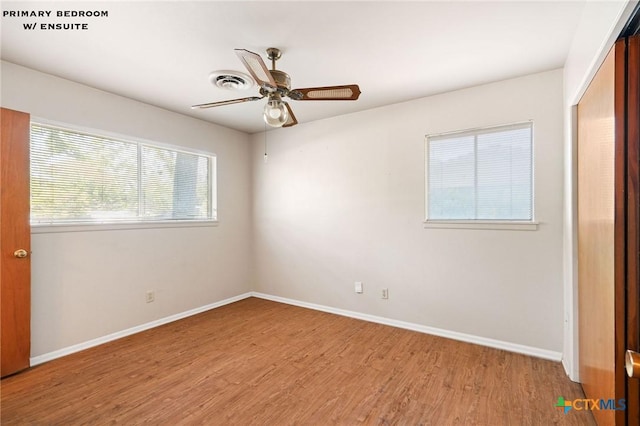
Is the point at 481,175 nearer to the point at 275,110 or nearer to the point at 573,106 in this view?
the point at 573,106

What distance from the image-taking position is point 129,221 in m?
3.33

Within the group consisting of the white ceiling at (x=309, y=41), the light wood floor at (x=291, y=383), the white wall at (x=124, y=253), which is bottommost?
the light wood floor at (x=291, y=383)

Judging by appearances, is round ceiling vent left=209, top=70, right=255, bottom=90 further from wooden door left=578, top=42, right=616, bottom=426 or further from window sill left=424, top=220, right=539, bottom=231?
window sill left=424, top=220, right=539, bottom=231

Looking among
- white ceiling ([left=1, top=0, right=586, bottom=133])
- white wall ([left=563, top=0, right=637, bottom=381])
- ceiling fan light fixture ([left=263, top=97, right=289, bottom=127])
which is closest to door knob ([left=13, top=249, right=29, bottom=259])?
white ceiling ([left=1, top=0, right=586, bottom=133])

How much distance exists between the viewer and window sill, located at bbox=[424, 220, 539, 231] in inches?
108

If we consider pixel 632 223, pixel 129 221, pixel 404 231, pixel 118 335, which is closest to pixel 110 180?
pixel 129 221

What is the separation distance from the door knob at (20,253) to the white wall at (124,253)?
0.46 ft

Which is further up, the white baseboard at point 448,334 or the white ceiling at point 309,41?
the white ceiling at point 309,41

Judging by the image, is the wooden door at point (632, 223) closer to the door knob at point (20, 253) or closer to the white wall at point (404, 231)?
the white wall at point (404, 231)

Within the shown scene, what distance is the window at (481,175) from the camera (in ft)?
9.21

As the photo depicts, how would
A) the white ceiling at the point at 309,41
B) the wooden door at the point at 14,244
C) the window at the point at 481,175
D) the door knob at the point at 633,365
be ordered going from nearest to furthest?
1. the door knob at the point at 633,365
2. the white ceiling at the point at 309,41
3. the wooden door at the point at 14,244
4. the window at the point at 481,175

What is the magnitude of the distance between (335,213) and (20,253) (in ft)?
10.4

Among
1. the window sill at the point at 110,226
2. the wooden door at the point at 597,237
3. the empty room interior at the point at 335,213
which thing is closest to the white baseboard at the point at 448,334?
the empty room interior at the point at 335,213

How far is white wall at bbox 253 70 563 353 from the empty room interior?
25 millimetres
